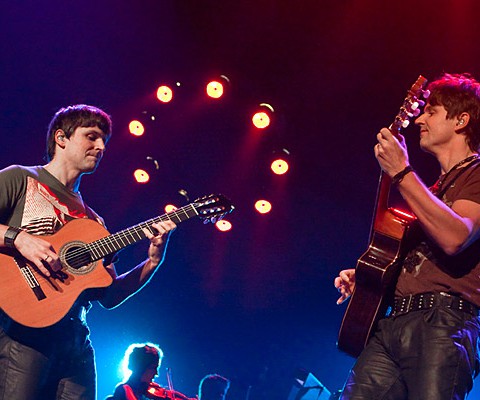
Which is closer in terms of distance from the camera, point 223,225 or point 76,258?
point 76,258

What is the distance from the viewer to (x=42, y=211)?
375cm

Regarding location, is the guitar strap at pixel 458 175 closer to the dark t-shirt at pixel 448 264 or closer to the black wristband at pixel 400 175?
the dark t-shirt at pixel 448 264

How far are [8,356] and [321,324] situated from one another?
6.70 m

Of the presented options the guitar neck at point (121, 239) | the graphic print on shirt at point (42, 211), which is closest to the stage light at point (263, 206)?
the guitar neck at point (121, 239)

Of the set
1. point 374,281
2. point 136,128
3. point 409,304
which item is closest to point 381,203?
point 374,281

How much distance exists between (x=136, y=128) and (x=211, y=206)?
13.0ft

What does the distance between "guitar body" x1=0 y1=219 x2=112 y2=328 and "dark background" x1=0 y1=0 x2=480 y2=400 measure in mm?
4011

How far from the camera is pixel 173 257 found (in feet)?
30.4

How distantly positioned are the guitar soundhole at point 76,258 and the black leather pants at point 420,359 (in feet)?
6.21

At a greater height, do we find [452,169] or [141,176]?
[141,176]

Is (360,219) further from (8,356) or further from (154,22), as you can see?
(8,356)

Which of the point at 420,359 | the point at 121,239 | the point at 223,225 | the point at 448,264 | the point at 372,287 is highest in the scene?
the point at 223,225

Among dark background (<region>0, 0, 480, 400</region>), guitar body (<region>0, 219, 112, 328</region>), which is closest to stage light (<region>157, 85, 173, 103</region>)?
dark background (<region>0, 0, 480, 400</region>)

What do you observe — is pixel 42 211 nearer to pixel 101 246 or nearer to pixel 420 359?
pixel 101 246
